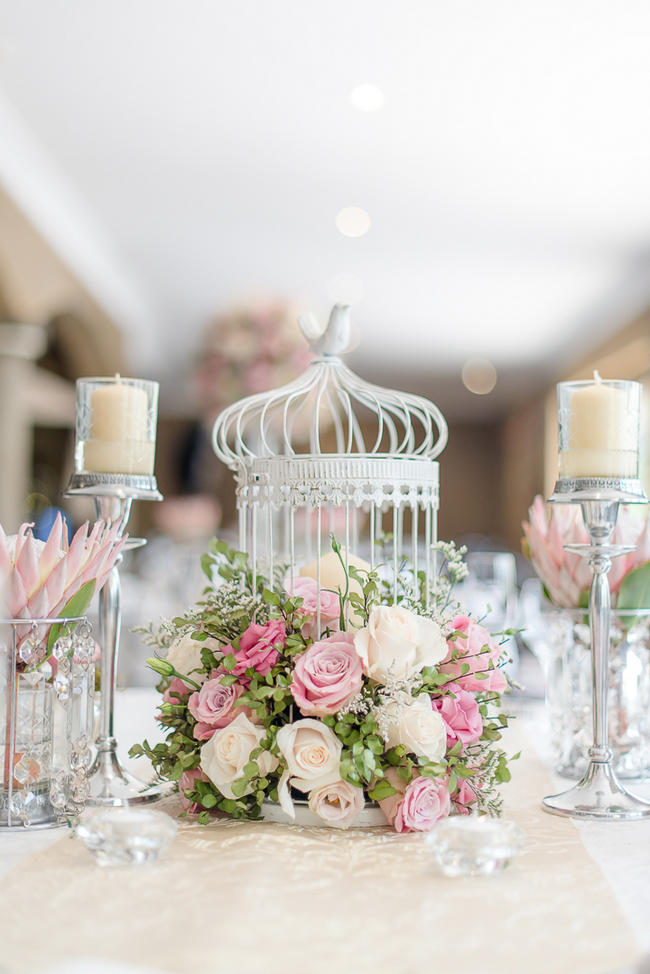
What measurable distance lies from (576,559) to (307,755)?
558mm

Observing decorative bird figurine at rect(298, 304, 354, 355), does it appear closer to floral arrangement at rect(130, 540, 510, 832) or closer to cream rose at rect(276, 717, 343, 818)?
floral arrangement at rect(130, 540, 510, 832)

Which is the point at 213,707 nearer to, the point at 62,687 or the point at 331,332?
the point at 62,687

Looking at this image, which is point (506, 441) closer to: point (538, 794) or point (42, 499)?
point (42, 499)

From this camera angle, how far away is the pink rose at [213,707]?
43.9 inches

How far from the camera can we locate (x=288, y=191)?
16.6 feet

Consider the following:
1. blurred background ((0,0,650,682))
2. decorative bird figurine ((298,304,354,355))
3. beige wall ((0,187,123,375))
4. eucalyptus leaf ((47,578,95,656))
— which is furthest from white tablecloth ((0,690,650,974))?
beige wall ((0,187,123,375))

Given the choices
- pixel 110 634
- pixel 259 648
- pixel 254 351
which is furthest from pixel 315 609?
pixel 254 351

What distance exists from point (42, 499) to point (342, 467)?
753 cm

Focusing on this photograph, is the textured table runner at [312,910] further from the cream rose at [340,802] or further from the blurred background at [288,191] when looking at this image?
the blurred background at [288,191]

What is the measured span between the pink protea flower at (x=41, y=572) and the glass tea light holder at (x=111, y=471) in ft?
0.40

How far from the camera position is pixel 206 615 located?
4.00 ft

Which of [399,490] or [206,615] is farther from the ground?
[399,490]

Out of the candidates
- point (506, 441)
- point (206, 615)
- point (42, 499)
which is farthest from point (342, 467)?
point (506, 441)

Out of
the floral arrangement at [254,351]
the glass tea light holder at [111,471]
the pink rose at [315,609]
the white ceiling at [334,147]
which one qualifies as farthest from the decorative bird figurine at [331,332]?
the floral arrangement at [254,351]
